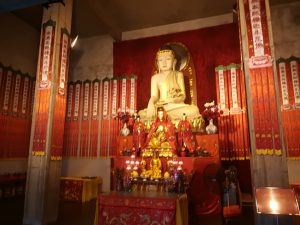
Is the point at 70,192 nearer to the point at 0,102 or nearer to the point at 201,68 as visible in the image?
the point at 0,102

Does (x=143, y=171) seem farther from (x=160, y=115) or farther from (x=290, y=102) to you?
(x=290, y=102)

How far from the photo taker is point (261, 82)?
391 cm

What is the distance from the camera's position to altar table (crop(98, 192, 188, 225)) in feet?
10.3

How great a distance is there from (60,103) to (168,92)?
292 cm

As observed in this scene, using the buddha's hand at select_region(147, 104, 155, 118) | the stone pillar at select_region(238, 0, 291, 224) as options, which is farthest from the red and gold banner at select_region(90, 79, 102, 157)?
the stone pillar at select_region(238, 0, 291, 224)

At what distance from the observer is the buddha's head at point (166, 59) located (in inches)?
281

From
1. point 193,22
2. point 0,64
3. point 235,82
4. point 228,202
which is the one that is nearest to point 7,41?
point 0,64

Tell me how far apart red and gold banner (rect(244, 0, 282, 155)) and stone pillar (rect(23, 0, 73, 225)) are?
3.63 m

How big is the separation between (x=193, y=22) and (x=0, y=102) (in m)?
5.96

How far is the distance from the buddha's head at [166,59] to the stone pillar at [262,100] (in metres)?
3.01

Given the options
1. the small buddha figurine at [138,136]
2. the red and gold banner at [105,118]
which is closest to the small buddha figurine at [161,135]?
the small buddha figurine at [138,136]

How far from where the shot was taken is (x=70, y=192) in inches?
246

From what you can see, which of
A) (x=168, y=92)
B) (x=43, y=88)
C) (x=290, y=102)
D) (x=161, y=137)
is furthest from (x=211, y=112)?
(x=43, y=88)

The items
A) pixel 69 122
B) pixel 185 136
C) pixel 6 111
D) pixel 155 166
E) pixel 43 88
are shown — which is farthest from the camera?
pixel 69 122
